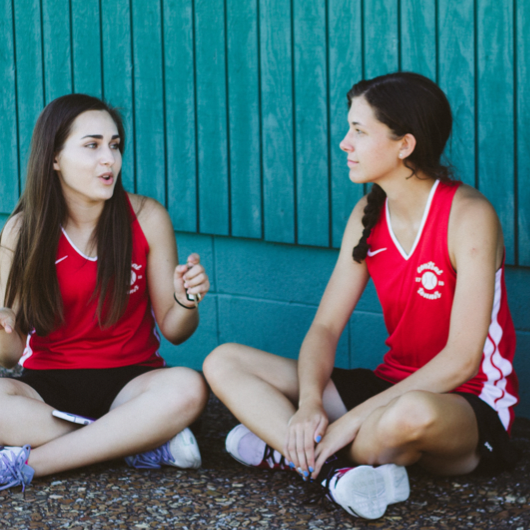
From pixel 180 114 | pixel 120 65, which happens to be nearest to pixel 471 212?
pixel 180 114

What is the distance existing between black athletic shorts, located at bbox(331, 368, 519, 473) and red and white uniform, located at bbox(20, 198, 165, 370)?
0.78 m

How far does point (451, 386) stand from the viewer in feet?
8.63

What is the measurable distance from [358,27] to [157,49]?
43.1 inches

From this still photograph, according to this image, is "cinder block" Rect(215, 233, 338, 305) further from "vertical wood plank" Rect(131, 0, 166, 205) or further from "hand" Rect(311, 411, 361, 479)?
"hand" Rect(311, 411, 361, 479)

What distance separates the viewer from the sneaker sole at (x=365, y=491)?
2.48 metres

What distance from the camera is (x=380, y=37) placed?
134 inches

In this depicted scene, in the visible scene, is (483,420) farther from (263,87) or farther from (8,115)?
(8,115)

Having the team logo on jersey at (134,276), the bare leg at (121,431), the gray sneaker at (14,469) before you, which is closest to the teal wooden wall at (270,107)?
the team logo on jersey at (134,276)

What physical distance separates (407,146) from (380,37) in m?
0.84

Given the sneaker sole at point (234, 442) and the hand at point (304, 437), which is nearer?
the hand at point (304, 437)

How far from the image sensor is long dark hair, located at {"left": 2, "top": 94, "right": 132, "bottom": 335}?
307 cm

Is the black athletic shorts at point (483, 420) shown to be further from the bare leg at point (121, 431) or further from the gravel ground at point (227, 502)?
the bare leg at point (121, 431)

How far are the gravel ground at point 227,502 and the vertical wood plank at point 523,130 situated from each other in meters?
0.82

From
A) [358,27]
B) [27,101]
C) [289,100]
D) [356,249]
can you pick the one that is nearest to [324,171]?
[289,100]
